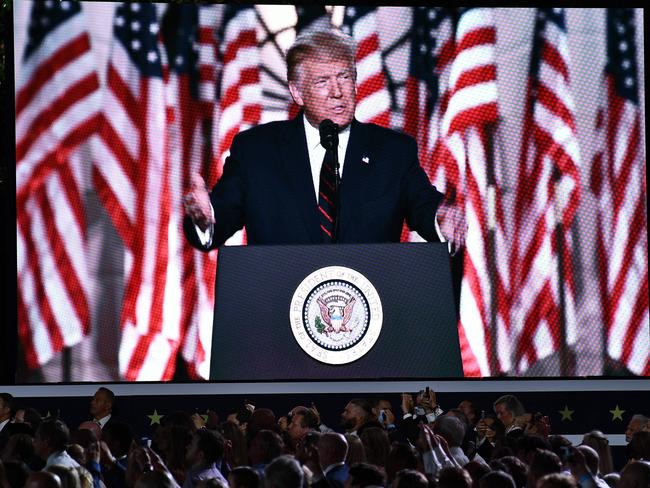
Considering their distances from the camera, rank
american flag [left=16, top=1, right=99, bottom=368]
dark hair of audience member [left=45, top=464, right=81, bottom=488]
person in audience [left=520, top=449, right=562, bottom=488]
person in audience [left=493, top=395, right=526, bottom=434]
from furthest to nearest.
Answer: american flag [left=16, top=1, right=99, bottom=368], person in audience [left=493, top=395, right=526, bottom=434], person in audience [left=520, top=449, right=562, bottom=488], dark hair of audience member [left=45, top=464, right=81, bottom=488]

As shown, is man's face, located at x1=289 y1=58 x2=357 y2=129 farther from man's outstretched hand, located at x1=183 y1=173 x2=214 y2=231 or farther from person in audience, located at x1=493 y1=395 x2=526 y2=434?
person in audience, located at x1=493 y1=395 x2=526 y2=434

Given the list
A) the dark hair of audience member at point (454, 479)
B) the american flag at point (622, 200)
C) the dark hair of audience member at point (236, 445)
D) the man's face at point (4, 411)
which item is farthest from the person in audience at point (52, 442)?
the american flag at point (622, 200)

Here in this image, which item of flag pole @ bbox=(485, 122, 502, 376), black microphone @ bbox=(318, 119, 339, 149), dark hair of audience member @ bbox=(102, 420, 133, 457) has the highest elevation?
black microphone @ bbox=(318, 119, 339, 149)

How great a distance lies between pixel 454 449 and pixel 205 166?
7178mm

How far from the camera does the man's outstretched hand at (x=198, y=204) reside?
17469mm

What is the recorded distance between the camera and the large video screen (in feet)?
57.2

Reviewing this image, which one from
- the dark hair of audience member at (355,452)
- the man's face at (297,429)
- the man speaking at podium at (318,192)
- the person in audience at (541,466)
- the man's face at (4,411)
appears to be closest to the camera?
the person in audience at (541,466)

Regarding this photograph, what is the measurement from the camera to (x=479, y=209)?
1755cm

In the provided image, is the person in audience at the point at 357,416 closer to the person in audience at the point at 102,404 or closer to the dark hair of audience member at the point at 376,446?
the person in audience at the point at 102,404

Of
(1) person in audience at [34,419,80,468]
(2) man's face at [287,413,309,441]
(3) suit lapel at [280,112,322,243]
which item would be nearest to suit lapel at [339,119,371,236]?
(3) suit lapel at [280,112,322,243]

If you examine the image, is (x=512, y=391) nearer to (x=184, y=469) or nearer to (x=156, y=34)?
(x=156, y=34)

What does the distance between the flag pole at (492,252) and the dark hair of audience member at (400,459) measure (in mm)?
8469

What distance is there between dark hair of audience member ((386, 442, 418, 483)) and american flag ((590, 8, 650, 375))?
885 cm

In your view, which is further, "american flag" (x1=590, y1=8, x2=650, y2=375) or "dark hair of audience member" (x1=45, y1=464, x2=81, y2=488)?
"american flag" (x1=590, y1=8, x2=650, y2=375)
